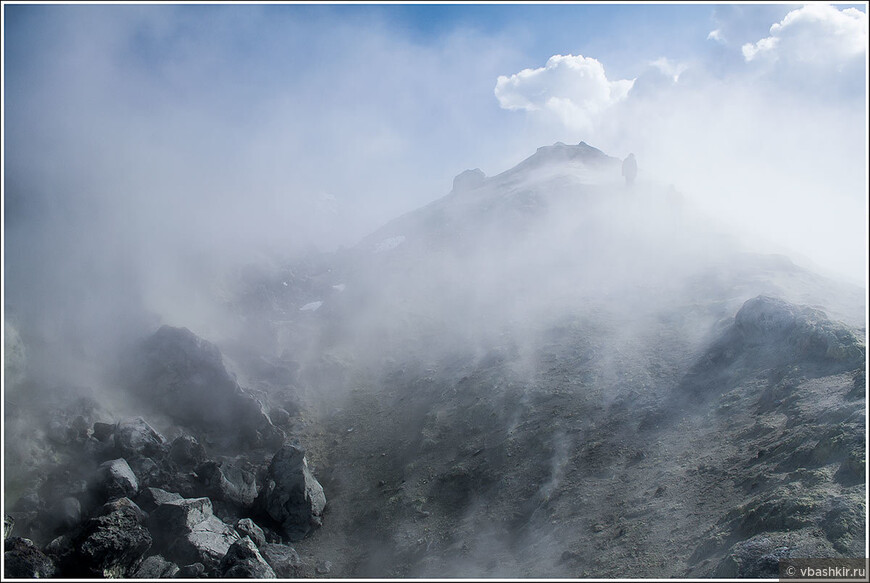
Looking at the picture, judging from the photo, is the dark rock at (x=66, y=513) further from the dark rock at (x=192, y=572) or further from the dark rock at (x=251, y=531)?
the dark rock at (x=251, y=531)

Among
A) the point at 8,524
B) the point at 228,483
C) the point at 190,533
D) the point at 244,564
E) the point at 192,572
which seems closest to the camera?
the point at 244,564

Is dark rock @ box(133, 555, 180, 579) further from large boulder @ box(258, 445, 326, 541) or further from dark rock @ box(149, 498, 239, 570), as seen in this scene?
large boulder @ box(258, 445, 326, 541)

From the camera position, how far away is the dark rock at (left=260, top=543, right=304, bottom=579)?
82.3 feet

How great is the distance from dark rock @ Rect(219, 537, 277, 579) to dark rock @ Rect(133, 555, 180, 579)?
2.57 meters

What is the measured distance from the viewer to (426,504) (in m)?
30.4

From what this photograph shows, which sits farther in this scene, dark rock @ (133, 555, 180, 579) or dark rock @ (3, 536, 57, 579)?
dark rock @ (133, 555, 180, 579)

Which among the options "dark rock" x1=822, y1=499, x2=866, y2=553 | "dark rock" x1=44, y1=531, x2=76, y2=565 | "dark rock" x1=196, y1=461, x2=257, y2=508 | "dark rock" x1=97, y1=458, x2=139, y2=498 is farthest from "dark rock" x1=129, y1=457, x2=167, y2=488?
"dark rock" x1=822, y1=499, x2=866, y2=553

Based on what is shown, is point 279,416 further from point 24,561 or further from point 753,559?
point 753,559

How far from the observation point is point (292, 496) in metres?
31.2

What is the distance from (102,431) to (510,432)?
27.0 m

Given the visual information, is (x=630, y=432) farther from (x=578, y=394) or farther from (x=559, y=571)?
(x=559, y=571)

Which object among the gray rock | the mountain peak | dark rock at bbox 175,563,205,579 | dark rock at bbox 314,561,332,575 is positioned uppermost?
the mountain peak

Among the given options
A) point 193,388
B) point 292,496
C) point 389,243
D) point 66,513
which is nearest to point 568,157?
point 389,243

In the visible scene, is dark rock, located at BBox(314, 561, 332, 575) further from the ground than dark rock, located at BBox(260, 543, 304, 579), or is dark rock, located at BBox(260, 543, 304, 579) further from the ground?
dark rock, located at BBox(260, 543, 304, 579)
